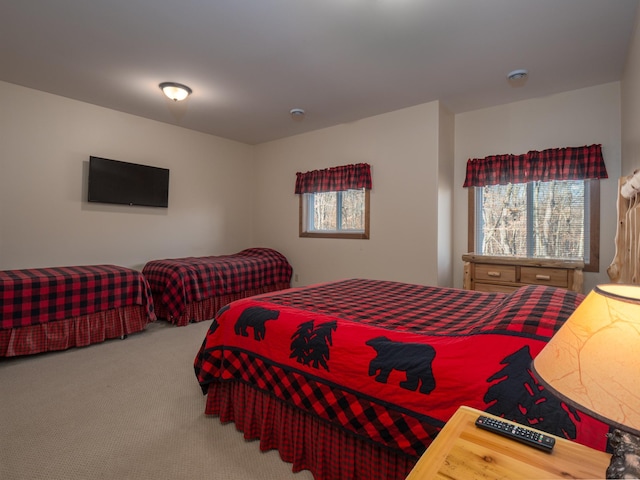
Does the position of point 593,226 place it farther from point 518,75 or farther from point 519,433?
point 519,433

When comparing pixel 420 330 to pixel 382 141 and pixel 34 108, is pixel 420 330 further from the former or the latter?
pixel 34 108

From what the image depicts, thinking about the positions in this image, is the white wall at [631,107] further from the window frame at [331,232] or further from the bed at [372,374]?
the window frame at [331,232]

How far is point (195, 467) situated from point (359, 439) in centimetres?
82

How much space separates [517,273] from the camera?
3.29 meters

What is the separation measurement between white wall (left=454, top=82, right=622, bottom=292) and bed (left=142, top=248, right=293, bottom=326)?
8.85 feet

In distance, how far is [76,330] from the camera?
307 cm

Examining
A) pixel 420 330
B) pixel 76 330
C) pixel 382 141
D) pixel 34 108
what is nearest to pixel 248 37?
pixel 382 141

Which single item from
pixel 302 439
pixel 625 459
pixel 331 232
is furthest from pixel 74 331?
pixel 625 459

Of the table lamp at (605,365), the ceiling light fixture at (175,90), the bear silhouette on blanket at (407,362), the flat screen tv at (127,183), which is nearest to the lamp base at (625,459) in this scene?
the table lamp at (605,365)

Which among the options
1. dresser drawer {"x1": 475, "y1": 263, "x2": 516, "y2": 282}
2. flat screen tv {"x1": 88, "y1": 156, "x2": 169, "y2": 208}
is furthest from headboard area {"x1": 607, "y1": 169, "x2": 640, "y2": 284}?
flat screen tv {"x1": 88, "y1": 156, "x2": 169, "y2": 208}

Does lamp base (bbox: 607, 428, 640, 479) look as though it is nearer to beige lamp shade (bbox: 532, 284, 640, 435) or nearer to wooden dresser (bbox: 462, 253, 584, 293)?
beige lamp shade (bbox: 532, 284, 640, 435)

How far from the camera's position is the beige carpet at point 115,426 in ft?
5.03

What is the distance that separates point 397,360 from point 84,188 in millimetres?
4274

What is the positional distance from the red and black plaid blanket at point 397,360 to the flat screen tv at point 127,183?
10.4ft
